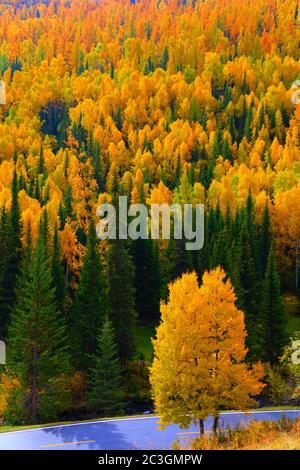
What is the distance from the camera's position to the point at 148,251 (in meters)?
71.4

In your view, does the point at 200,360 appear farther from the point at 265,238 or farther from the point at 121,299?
the point at 265,238

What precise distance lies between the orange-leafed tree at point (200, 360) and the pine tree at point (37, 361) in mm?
12410

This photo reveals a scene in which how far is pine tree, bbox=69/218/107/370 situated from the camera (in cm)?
5056

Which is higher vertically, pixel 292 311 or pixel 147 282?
pixel 147 282

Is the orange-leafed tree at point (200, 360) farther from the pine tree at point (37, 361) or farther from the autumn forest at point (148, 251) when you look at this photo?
the pine tree at point (37, 361)

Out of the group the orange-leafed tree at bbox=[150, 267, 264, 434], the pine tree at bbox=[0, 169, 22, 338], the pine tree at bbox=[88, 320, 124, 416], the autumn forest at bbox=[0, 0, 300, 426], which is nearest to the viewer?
the orange-leafed tree at bbox=[150, 267, 264, 434]

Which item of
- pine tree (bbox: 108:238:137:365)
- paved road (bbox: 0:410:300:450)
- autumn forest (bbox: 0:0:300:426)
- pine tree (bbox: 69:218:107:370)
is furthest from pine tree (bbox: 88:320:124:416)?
pine tree (bbox: 108:238:137:365)

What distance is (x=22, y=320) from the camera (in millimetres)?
43781

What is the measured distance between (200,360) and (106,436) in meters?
7.42

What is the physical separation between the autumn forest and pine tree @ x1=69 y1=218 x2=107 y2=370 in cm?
13

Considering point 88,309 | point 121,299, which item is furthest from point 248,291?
point 88,309

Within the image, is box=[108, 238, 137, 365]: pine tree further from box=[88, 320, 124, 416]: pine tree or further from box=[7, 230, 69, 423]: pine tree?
box=[7, 230, 69, 423]: pine tree

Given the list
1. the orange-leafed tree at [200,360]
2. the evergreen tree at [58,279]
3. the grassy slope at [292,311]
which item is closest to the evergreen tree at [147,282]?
the evergreen tree at [58,279]

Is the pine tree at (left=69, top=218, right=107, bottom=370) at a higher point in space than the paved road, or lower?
higher
